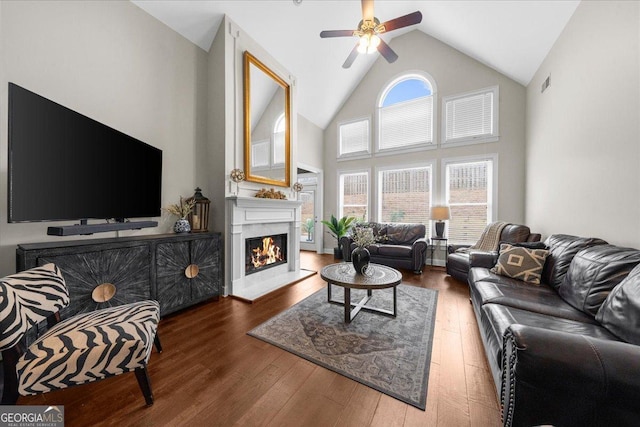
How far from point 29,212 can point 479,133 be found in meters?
6.03

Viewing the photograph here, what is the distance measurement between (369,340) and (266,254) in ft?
7.44

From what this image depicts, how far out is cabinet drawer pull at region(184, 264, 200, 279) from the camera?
258 centimetres

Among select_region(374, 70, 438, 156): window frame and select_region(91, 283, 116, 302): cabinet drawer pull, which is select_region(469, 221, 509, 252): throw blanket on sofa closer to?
select_region(374, 70, 438, 156): window frame

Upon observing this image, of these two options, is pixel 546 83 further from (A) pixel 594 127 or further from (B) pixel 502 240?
(B) pixel 502 240

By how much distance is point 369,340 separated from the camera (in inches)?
80.7

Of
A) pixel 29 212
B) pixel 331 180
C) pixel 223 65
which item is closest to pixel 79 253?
pixel 29 212

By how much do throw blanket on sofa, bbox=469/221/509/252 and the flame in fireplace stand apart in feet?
11.2

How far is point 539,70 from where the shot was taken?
143 inches

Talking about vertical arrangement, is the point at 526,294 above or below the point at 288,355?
above

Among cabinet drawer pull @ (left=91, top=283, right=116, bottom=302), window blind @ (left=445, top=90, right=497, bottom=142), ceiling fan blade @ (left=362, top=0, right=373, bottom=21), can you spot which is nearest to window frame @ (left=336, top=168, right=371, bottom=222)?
window blind @ (left=445, top=90, right=497, bottom=142)

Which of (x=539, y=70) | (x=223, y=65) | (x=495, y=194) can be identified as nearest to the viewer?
(x=223, y=65)

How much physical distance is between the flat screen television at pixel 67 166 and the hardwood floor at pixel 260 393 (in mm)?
1218

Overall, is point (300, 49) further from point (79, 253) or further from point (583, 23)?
point (79, 253)

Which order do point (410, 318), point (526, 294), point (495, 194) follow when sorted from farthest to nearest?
point (495, 194)
point (410, 318)
point (526, 294)
